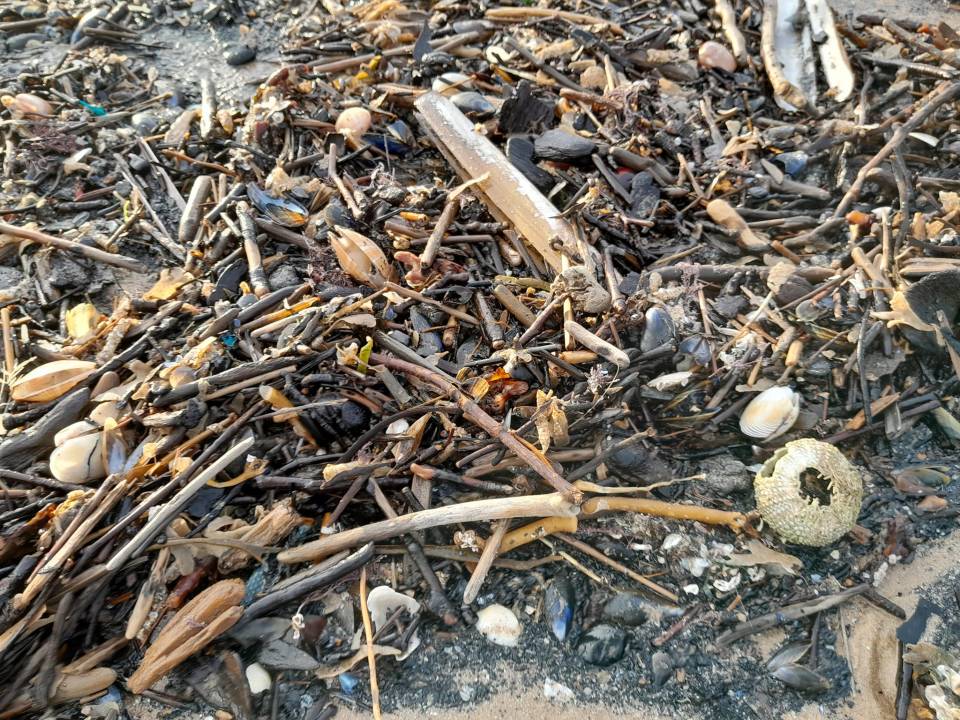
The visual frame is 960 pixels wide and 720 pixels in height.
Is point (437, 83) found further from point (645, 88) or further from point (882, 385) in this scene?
point (882, 385)

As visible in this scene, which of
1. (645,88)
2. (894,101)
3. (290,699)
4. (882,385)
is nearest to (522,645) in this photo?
(290,699)

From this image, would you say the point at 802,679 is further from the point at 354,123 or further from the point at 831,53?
the point at 831,53

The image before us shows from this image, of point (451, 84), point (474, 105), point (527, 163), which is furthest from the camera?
point (451, 84)

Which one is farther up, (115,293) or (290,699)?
(115,293)

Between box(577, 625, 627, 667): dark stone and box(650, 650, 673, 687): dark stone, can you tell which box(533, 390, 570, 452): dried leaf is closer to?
box(577, 625, 627, 667): dark stone

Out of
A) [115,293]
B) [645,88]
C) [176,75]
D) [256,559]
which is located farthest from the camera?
[176,75]

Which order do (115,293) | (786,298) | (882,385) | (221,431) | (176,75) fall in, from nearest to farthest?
(221,431)
(882,385)
(786,298)
(115,293)
(176,75)

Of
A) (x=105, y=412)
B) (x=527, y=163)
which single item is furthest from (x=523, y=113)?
(x=105, y=412)

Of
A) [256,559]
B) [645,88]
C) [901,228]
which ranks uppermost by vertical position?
[645,88]
